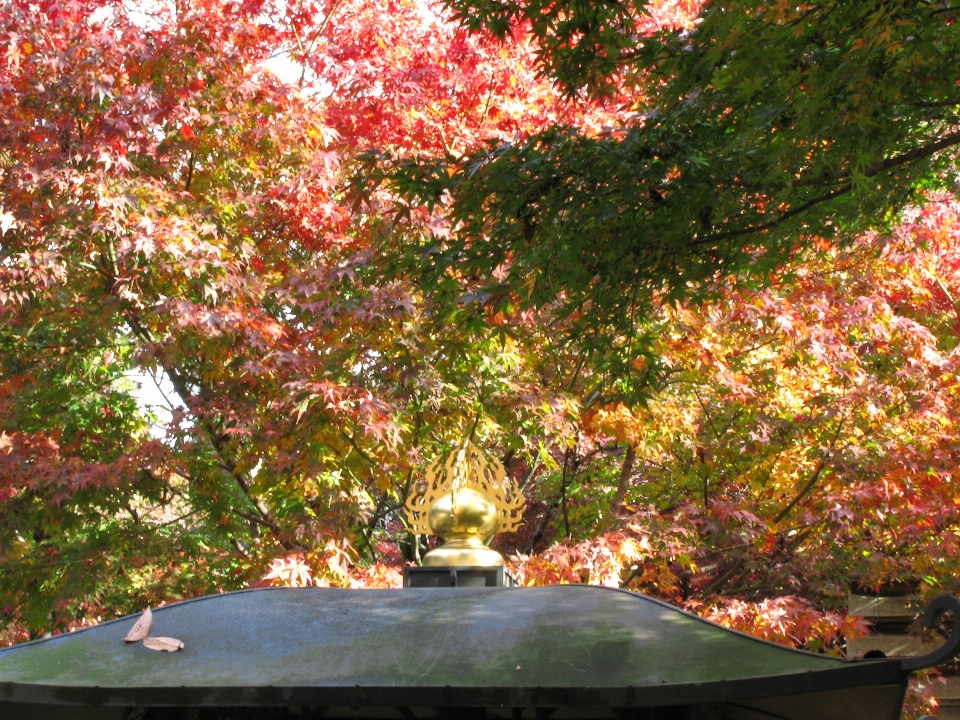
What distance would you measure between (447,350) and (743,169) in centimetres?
296

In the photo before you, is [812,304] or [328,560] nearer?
[328,560]

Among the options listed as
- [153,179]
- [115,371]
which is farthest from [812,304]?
[115,371]

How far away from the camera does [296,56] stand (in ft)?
32.7

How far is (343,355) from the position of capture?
722cm

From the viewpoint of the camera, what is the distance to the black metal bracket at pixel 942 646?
274 centimetres

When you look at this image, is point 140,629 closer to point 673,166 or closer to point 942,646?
point 942,646

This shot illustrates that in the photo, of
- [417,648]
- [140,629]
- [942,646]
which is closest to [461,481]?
[417,648]

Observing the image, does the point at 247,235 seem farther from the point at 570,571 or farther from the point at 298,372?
the point at 570,571

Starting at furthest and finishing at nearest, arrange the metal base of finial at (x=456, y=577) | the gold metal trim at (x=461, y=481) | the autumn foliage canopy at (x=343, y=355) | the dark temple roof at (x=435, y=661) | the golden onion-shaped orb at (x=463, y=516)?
the autumn foliage canopy at (x=343, y=355)
the gold metal trim at (x=461, y=481)
the golden onion-shaped orb at (x=463, y=516)
the metal base of finial at (x=456, y=577)
the dark temple roof at (x=435, y=661)

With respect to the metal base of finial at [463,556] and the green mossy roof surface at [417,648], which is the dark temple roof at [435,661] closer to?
the green mossy roof surface at [417,648]

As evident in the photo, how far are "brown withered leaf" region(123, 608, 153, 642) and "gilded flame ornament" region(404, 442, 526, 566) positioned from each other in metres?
1.49

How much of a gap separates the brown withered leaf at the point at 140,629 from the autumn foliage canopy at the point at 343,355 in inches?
120

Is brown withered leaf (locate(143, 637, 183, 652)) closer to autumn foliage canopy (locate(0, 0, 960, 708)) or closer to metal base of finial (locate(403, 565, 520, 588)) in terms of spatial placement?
metal base of finial (locate(403, 565, 520, 588))

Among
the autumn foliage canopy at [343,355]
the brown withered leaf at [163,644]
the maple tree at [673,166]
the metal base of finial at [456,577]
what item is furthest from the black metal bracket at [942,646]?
the autumn foliage canopy at [343,355]
